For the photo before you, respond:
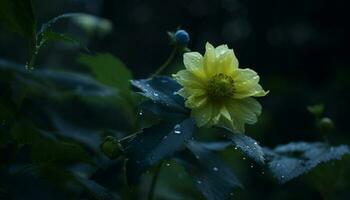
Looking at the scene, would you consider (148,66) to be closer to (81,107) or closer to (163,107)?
(81,107)

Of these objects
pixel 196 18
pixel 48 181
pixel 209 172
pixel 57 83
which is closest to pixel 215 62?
pixel 209 172

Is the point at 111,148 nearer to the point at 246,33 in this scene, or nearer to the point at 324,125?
the point at 324,125

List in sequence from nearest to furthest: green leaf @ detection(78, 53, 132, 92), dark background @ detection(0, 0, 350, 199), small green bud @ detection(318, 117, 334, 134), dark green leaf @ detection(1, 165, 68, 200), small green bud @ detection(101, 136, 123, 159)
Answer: dark green leaf @ detection(1, 165, 68, 200) → small green bud @ detection(101, 136, 123, 159) → small green bud @ detection(318, 117, 334, 134) → green leaf @ detection(78, 53, 132, 92) → dark background @ detection(0, 0, 350, 199)

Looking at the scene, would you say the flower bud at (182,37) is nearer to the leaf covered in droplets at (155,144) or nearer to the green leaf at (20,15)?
the leaf covered in droplets at (155,144)

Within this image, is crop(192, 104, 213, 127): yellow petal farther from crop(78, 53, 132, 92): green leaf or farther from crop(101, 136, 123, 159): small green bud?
crop(78, 53, 132, 92): green leaf

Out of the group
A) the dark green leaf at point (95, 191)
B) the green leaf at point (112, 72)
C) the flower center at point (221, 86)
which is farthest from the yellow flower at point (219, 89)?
the green leaf at point (112, 72)

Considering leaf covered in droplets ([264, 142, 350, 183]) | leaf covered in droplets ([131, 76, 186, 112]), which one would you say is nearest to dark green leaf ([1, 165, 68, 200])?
leaf covered in droplets ([131, 76, 186, 112])

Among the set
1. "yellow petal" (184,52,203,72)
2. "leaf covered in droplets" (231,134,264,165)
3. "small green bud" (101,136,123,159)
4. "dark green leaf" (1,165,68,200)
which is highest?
"yellow petal" (184,52,203,72)
